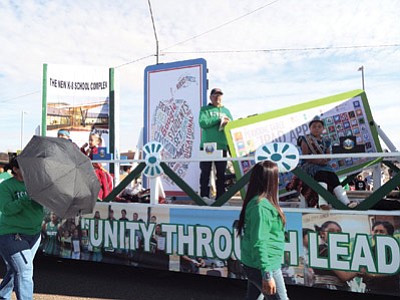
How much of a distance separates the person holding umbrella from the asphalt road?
131 cm

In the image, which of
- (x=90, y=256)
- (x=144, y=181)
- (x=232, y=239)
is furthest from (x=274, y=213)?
(x=144, y=181)

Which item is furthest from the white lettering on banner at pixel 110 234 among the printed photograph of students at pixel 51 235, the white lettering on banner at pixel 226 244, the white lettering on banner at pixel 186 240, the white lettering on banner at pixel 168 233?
the white lettering on banner at pixel 186 240

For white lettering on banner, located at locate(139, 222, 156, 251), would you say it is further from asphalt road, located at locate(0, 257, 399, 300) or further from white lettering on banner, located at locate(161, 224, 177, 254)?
asphalt road, located at locate(0, 257, 399, 300)

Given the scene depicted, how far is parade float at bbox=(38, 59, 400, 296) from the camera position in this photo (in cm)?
443

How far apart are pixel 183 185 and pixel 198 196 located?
24 centimetres

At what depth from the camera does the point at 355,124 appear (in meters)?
6.43

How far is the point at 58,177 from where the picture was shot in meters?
3.94

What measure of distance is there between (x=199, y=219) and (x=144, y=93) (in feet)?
12.8

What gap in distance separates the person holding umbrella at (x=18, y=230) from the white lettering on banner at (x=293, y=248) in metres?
2.57

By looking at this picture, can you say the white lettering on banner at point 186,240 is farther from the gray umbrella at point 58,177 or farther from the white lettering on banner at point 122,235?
the gray umbrella at point 58,177

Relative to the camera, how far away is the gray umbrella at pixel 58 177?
12.5ft

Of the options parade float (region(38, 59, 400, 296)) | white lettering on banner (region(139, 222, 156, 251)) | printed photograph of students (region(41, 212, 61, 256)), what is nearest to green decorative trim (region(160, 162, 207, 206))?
parade float (region(38, 59, 400, 296))

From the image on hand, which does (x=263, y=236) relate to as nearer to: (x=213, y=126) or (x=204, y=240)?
(x=204, y=240)

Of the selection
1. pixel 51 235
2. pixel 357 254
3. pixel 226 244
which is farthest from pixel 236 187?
pixel 51 235
